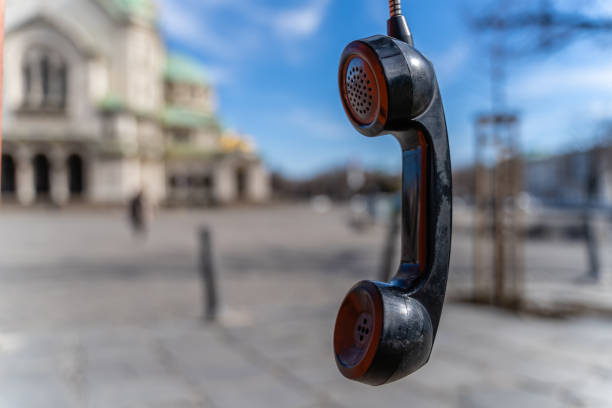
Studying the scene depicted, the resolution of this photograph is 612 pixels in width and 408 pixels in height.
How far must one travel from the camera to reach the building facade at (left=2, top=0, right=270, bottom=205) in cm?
3788

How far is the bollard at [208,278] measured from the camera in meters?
5.11

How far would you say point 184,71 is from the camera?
54.2 meters

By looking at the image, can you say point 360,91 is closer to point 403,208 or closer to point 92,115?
point 403,208

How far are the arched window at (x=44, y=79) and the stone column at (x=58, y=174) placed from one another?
4.03 m

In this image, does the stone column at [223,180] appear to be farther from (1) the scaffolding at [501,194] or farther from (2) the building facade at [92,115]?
(1) the scaffolding at [501,194]

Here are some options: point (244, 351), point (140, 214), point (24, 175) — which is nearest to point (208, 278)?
point (244, 351)

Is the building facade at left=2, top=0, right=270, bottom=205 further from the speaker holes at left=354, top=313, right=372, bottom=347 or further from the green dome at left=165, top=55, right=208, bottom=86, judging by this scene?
the speaker holes at left=354, top=313, right=372, bottom=347

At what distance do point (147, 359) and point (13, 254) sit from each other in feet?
31.8

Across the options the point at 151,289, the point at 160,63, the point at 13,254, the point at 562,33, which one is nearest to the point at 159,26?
the point at 160,63

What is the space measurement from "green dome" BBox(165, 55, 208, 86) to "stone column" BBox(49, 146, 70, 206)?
1807 cm

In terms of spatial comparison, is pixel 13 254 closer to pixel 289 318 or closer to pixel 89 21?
pixel 289 318

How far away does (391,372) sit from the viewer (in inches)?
31.9

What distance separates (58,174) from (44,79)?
8562 mm

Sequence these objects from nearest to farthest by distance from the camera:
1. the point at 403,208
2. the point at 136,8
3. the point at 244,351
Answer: the point at 403,208 → the point at 244,351 → the point at 136,8
